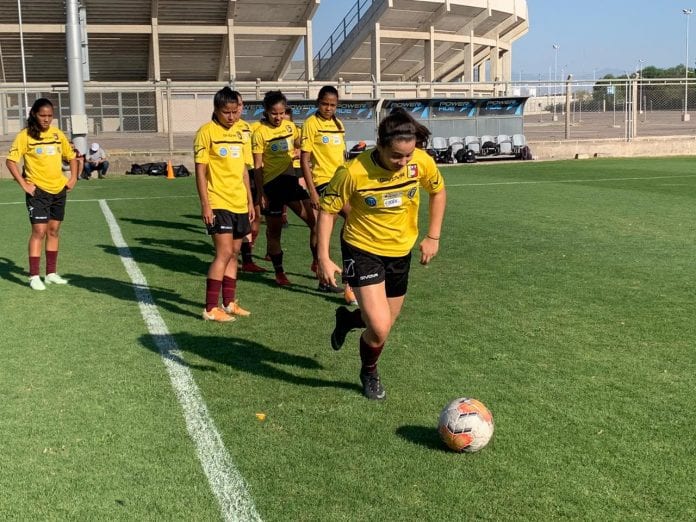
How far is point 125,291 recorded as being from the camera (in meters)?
8.05

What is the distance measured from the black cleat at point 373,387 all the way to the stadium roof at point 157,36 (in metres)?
34.9

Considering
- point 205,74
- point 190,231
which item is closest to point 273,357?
point 190,231

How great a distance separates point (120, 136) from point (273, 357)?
25418 mm

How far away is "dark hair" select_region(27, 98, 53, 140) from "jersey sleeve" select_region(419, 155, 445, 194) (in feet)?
16.1

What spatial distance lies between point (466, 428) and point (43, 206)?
5.98 m

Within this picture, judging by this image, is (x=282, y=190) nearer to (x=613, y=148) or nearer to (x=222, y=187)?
(x=222, y=187)

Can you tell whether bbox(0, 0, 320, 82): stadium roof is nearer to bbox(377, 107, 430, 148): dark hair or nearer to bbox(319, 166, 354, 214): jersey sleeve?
bbox(319, 166, 354, 214): jersey sleeve

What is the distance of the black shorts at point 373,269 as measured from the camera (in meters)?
4.50

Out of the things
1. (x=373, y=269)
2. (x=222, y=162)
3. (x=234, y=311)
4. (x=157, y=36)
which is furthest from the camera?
(x=157, y=36)

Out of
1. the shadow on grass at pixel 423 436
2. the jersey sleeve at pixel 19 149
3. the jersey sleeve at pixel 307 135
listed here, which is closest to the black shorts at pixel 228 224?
the jersey sleeve at pixel 307 135

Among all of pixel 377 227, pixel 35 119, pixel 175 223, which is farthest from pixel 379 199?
pixel 175 223

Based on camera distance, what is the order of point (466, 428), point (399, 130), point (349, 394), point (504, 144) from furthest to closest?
point (504, 144), point (349, 394), point (399, 130), point (466, 428)

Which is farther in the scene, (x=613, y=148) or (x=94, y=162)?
(x=613, y=148)

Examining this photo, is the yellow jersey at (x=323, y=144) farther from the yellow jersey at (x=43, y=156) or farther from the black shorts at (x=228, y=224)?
the yellow jersey at (x=43, y=156)
